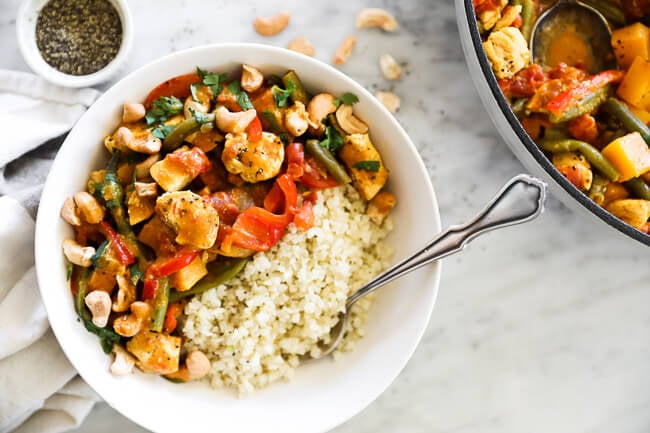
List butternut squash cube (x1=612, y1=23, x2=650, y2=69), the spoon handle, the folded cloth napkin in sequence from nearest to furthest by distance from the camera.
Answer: the spoon handle < the folded cloth napkin < butternut squash cube (x1=612, y1=23, x2=650, y2=69)

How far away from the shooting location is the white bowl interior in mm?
2422

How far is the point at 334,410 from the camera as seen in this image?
A: 2.60 m

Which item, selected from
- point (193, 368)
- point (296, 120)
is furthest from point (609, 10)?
point (193, 368)

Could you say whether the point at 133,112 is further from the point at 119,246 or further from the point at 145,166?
the point at 119,246

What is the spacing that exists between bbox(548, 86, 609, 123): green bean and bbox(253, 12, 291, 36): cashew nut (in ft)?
3.68

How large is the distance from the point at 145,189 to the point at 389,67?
1.16m

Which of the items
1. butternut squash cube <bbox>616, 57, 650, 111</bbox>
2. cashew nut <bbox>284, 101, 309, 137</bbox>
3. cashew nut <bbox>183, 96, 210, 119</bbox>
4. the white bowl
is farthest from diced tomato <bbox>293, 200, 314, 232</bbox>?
butternut squash cube <bbox>616, 57, 650, 111</bbox>

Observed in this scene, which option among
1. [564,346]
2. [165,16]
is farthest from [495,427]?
[165,16]

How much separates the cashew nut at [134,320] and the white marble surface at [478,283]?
0.66 m

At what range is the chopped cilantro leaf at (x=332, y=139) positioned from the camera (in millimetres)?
2551

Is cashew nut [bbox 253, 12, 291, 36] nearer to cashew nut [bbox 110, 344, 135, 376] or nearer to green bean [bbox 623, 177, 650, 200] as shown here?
cashew nut [bbox 110, 344, 135, 376]

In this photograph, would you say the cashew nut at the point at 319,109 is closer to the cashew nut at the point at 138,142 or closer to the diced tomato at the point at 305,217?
the diced tomato at the point at 305,217

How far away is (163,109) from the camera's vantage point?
2.49 metres

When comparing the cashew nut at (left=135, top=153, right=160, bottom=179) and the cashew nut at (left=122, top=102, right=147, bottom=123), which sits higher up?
the cashew nut at (left=122, top=102, right=147, bottom=123)
